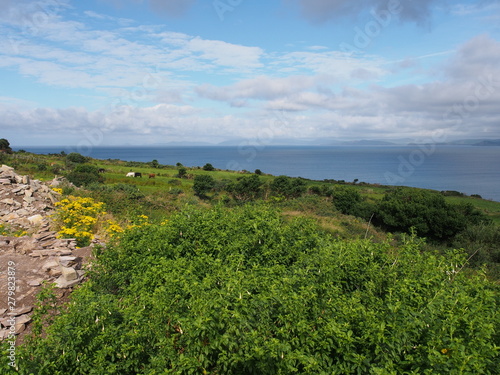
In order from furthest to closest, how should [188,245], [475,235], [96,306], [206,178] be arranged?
[206,178], [475,235], [188,245], [96,306]

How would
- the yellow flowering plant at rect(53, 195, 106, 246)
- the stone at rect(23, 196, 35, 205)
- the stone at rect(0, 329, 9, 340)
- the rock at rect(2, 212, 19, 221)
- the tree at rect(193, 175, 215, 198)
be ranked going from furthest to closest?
the tree at rect(193, 175, 215, 198) → the stone at rect(23, 196, 35, 205) → the rock at rect(2, 212, 19, 221) → the yellow flowering plant at rect(53, 195, 106, 246) → the stone at rect(0, 329, 9, 340)

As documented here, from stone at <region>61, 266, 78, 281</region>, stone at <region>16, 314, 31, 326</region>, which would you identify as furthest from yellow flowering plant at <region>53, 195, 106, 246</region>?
stone at <region>16, 314, 31, 326</region>

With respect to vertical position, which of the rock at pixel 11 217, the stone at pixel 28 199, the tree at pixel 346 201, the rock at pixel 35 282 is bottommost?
the tree at pixel 346 201

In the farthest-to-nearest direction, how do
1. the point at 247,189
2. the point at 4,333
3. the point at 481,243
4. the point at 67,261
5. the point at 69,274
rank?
the point at 247,189, the point at 481,243, the point at 67,261, the point at 69,274, the point at 4,333

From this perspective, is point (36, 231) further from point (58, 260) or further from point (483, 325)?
point (483, 325)

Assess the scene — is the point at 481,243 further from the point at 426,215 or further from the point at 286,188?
the point at 286,188

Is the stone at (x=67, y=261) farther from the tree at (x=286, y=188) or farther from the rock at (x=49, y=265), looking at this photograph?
the tree at (x=286, y=188)

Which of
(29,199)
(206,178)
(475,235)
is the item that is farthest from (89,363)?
(206,178)

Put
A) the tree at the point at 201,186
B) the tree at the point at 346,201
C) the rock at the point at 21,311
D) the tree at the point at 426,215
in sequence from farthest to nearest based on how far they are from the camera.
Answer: the tree at the point at 201,186 < the tree at the point at 346,201 < the tree at the point at 426,215 < the rock at the point at 21,311

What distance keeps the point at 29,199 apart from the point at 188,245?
40.9 feet

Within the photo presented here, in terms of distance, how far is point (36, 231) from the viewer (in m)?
11.5

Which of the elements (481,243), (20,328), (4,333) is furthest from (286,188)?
(4,333)

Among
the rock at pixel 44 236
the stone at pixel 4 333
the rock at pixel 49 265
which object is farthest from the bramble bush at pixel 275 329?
the rock at pixel 44 236

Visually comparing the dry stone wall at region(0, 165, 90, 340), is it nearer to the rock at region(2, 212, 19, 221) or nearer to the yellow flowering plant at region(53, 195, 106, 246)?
the rock at region(2, 212, 19, 221)
